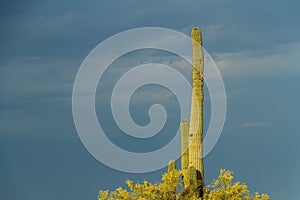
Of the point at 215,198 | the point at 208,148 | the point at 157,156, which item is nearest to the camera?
the point at 215,198

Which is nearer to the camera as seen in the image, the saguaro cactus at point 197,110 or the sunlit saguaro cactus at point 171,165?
the saguaro cactus at point 197,110

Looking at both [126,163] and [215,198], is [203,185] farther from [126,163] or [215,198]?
[126,163]

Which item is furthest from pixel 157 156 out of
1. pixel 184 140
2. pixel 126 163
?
pixel 184 140

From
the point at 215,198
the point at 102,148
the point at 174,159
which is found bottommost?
the point at 215,198

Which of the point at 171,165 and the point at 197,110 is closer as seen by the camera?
the point at 197,110

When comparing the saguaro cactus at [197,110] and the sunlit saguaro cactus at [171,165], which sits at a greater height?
the saguaro cactus at [197,110]

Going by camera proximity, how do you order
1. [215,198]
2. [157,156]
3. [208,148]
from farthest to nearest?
[157,156] < [208,148] < [215,198]

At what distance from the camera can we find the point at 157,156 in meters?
45.9

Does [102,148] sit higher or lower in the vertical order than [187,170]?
higher

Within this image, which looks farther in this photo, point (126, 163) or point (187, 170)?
point (126, 163)

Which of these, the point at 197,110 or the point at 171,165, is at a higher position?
the point at 197,110

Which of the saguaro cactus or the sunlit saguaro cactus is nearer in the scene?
the saguaro cactus

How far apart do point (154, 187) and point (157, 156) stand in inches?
231

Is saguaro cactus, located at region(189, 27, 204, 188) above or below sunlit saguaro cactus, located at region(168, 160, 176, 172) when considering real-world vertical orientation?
above
